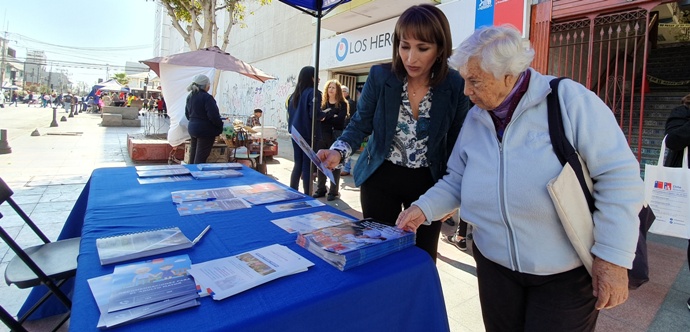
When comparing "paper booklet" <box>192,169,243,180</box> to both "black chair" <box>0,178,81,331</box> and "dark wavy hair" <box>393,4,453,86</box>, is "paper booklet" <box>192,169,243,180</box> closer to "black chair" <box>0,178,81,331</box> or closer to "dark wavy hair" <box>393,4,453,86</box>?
"black chair" <box>0,178,81,331</box>

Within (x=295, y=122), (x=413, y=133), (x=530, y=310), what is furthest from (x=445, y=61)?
(x=295, y=122)

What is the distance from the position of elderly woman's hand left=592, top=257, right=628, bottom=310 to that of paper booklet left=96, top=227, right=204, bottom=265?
1.30 m

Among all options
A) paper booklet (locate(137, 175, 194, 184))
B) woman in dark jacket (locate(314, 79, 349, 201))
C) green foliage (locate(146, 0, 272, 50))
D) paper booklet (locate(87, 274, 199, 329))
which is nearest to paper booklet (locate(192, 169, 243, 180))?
paper booklet (locate(137, 175, 194, 184))

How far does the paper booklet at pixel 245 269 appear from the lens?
99 centimetres

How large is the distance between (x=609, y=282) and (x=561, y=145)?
422 mm

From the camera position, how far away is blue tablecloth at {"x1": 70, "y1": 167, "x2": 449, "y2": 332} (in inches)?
34.4

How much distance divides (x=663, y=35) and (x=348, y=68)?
7655 millimetres

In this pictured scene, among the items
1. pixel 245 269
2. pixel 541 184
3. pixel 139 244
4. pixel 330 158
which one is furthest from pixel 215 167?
pixel 541 184

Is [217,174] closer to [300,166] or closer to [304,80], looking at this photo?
[300,166]

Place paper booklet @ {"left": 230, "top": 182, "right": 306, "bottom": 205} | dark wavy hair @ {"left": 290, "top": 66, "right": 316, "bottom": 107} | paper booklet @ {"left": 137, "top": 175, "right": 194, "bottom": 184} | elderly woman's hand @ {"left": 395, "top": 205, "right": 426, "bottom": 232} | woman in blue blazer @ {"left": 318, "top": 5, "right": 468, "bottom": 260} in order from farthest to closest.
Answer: dark wavy hair @ {"left": 290, "top": 66, "right": 316, "bottom": 107}, paper booklet @ {"left": 137, "top": 175, "right": 194, "bottom": 184}, paper booklet @ {"left": 230, "top": 182, "right": 306, "bottom": 205}, woman in blue blazer @ {"left": 318, "top": 5, "right": 468, "bottom": 260}, elderly woman's hand @ {"left": 395, "top": 205, "right": 426, "bottom": 232}

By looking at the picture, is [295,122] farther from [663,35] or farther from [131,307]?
[663,35]

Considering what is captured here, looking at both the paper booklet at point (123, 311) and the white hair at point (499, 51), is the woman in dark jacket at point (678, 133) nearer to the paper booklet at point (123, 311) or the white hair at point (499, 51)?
the white hair at point (499, 51)

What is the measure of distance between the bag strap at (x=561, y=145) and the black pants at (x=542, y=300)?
0.83 feet

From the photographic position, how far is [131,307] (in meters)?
0.87
